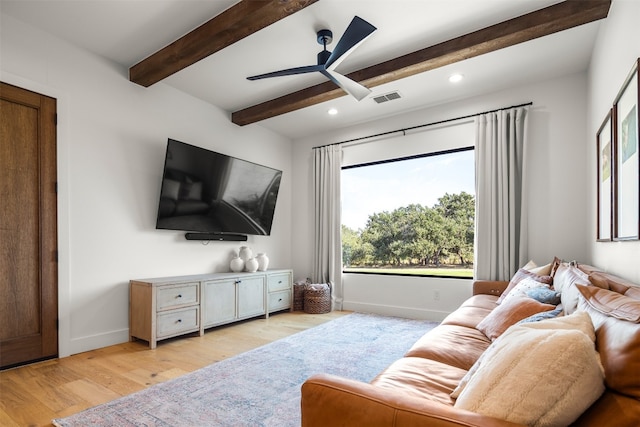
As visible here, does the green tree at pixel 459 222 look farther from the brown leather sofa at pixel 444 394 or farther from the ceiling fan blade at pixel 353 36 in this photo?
the brown leather sofa at pixel 444 394

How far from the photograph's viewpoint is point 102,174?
3281 mm

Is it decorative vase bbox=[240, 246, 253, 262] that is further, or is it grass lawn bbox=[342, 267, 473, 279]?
decorative vase bbox=[240, 246, 253, 262]

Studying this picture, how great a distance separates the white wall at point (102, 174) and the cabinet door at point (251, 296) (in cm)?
56

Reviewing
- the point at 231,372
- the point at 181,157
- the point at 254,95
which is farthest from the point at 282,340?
Result: the point at 254,95

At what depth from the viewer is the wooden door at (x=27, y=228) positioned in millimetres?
2670

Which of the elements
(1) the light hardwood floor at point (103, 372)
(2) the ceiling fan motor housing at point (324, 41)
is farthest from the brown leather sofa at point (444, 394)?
(2) the ceiling fan motor housing at point (324, 41)

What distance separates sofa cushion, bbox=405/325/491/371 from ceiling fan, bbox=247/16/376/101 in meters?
2.02

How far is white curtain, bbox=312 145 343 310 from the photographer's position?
4.98 m

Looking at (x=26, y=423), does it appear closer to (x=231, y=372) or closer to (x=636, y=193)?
(x=231, y=372)

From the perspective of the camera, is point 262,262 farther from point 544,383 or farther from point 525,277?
point 544,383

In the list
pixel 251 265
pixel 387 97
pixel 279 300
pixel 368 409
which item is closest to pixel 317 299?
pixel 279 300

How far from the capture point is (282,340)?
341 centimetres

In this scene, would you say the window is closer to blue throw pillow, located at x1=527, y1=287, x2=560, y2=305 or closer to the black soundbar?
the black soundbar

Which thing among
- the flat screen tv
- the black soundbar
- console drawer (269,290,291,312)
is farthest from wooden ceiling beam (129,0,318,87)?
console drawer (269,290,291,312)
